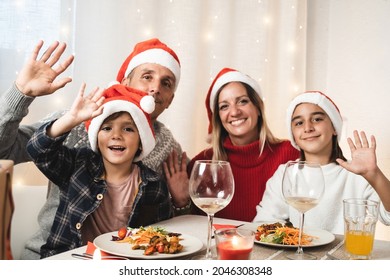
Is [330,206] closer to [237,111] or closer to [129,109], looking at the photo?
[237,111]

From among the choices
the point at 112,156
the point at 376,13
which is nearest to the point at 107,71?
the point at 112,156

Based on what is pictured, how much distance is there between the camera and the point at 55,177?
88 cm

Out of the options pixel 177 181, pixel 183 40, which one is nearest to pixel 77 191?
pixel 177 181

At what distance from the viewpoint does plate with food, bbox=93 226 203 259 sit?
61cm

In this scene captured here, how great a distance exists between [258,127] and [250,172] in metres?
0.14

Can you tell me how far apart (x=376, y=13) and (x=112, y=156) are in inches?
28.3

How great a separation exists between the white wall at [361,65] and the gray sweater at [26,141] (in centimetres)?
49

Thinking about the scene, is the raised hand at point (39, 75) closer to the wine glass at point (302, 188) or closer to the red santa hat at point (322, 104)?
the wine glass at point (302, 188)

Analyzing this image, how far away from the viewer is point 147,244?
2.11ft

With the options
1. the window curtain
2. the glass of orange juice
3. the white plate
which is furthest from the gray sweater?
the glass of orange juice

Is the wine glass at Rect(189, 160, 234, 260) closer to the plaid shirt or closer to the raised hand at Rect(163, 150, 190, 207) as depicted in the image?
the plaid shirt

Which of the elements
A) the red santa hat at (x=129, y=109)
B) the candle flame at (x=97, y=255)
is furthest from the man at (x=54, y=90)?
the candle flame at (x=97, y=255)

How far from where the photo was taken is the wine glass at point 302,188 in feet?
2.07
